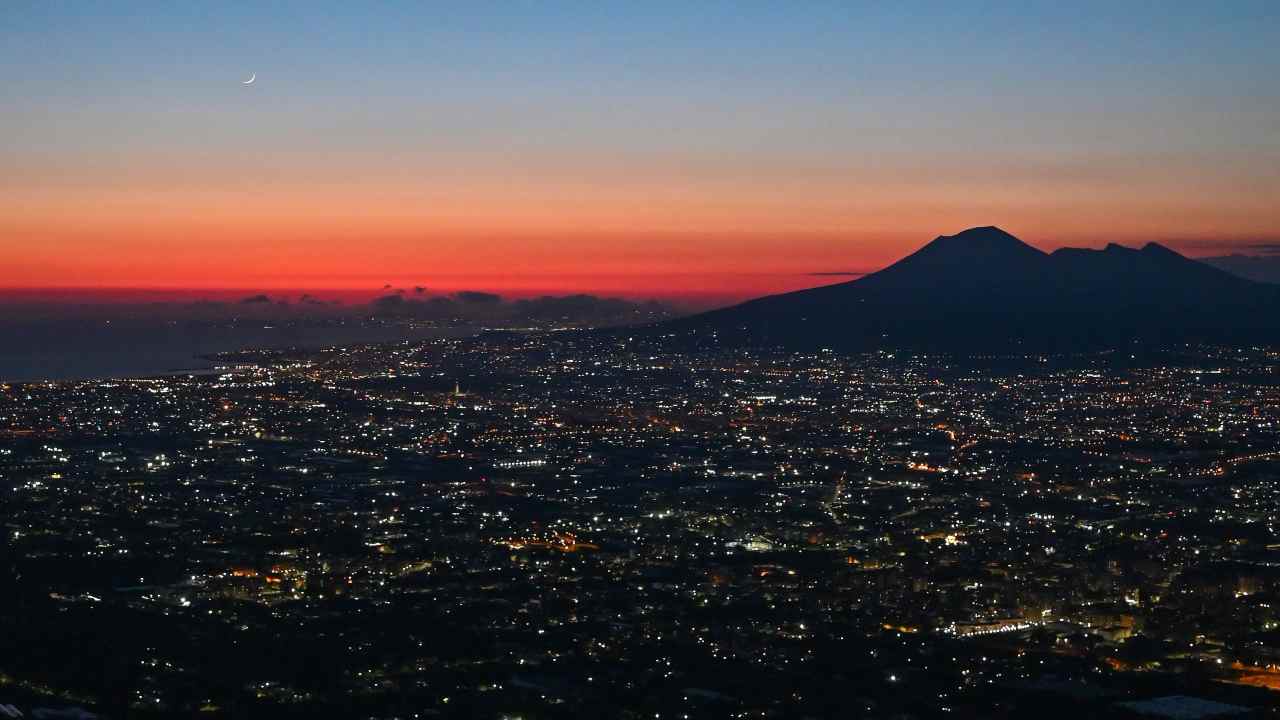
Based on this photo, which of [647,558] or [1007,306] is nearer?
[647,558]

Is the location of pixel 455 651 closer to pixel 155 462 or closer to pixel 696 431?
pixel 155 462

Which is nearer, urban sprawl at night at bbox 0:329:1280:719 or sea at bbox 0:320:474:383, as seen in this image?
urban sprawl at night at bbox 0:329:1280:719

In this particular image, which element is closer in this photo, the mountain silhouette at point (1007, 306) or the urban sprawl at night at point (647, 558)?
the urban sprawl at night at point (647, 558)

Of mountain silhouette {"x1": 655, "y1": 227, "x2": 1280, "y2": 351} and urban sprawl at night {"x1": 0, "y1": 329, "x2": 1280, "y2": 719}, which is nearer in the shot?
urban sprawl at night {"x1": 0, "y1": 329, "x2": 1280, "y2": 719}

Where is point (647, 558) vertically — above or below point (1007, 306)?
below

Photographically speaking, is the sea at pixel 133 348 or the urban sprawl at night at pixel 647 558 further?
the sea at pixel 133 348

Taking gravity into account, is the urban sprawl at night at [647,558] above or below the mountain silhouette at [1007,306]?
below

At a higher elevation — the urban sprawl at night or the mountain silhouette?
the mountain silhouette

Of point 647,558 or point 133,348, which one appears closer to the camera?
point 647,558
